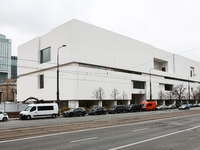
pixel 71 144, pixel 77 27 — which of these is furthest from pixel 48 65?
pixel 71 144

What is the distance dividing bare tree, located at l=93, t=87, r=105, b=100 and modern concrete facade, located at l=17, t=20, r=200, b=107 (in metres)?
0.50

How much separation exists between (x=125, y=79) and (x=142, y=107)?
1315 cm

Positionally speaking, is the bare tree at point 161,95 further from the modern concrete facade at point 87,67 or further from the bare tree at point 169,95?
the bare tree at point 169,95

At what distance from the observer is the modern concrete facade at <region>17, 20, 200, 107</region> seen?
51312 millimetres

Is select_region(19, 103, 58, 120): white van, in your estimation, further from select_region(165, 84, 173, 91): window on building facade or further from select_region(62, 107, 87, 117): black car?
select_region(165, 84, 173, 91): window on building facade

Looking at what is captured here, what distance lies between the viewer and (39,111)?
29.7 meters

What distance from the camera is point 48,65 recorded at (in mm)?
57469

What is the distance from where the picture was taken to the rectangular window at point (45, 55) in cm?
5980

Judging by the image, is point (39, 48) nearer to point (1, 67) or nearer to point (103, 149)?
point (103, 149)

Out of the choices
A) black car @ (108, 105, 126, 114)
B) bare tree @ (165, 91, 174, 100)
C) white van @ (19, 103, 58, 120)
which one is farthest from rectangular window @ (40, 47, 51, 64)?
bare tree @ (165, 91, 174, 100)

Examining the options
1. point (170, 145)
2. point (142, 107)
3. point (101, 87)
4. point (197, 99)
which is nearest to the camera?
point (170, 145)

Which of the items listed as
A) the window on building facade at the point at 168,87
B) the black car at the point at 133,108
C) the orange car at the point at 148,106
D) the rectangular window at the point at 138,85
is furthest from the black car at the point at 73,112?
the window on building facade at the point at 168,87

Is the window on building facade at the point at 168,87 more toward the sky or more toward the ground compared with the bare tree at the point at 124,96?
more toward the sky

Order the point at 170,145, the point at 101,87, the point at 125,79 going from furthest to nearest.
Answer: the point at 125,79
the point at 101,87
the point at 170,145
